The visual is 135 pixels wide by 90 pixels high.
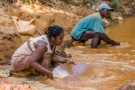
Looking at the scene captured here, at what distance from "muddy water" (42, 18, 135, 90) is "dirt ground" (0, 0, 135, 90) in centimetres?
95

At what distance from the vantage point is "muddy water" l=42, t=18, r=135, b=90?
494 cm

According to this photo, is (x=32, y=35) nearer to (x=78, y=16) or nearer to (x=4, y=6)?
(x=4, y=6)

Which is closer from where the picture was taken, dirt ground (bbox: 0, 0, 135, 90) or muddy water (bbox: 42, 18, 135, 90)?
muddy water (bbox: 42, 18, 135, 90)

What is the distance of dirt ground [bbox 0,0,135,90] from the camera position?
21.7ft

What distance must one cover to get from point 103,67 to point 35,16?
11.6 ft

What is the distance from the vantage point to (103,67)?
19.5 feet

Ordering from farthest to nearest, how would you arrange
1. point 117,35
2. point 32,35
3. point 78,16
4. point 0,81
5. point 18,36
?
point 78,16 → point 117,35 → point 32,35 → point 18,36 → point 0,81

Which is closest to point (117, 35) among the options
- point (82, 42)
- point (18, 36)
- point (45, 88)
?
point (82, 42)

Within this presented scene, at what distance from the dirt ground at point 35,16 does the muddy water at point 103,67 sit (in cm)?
95

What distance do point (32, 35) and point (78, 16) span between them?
135 inches

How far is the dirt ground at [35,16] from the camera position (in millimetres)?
6617

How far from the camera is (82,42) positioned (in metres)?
8.39

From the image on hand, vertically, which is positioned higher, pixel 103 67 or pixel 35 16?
pixel 35 16

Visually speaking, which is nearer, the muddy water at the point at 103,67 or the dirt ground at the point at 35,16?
the muddy water at the point at 103,67
